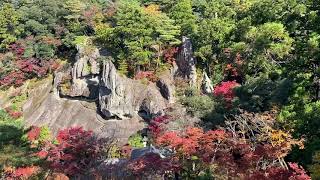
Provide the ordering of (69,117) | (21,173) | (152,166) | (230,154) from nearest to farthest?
(21,173)
(230,154)
(152,166)
(69,117)

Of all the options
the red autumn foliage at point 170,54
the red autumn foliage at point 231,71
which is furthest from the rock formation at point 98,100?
the red autumn foliage at point 231,71

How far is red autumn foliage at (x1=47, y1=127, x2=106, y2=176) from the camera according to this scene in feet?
63.9

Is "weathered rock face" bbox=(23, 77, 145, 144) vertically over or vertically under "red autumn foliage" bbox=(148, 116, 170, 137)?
under

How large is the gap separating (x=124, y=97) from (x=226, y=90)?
23.7 ft

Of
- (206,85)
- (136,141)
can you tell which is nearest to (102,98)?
(136,141)

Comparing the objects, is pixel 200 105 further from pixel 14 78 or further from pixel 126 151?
pixel 14 78

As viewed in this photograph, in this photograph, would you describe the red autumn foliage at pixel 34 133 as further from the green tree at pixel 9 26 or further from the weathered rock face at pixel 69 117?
the green tree at pixel 9 26

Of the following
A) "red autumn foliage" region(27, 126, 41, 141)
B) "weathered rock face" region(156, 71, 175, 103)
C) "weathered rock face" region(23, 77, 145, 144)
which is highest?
"weathered rock face" region(156, 71, 175, 103)

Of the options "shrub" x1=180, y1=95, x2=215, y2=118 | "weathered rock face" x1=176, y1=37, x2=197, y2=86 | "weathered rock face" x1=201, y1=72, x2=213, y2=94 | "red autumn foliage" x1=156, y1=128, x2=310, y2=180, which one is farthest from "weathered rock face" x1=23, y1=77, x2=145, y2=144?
"red autumn foliage" x1=156, y1=128, x2=310, y2=180

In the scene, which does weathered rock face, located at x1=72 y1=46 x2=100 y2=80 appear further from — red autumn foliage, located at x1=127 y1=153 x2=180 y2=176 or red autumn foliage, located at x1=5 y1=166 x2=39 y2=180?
red autumn foliage, located at x1=5 y1=166 x2=39 y2=180

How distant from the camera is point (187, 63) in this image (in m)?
30.0

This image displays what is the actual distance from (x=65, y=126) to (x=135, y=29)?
342 inches

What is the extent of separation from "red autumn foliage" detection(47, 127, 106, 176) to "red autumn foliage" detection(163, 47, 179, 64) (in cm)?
1123

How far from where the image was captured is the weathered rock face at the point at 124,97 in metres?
28.5
